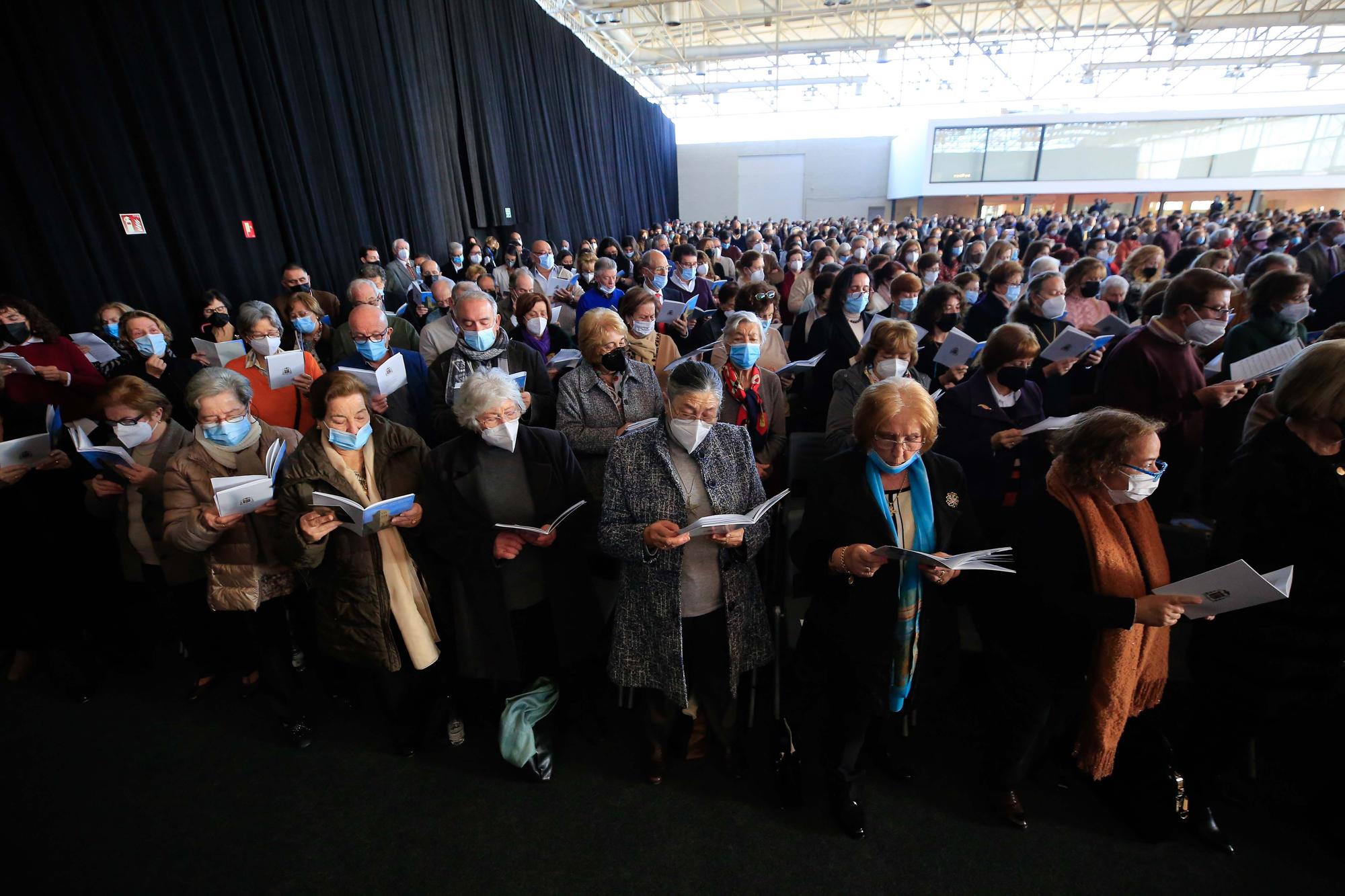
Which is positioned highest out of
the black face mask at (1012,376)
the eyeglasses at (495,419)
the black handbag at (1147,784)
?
the eyeglasses at (495,419)

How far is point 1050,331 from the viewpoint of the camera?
3.68 m

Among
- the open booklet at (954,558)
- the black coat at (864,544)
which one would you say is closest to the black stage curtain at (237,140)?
the black coat at (864,544)

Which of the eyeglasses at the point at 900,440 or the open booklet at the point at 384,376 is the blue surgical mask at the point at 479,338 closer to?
the open booklet at the point at 384,376

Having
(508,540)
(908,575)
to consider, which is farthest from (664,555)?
(908,575)

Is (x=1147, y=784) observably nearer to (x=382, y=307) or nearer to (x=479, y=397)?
(x=479, y=397)

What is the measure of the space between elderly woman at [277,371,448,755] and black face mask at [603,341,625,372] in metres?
0.93

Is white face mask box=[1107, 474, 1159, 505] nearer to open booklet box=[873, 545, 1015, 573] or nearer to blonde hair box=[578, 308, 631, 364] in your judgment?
open booklet box=[873, 545, 1015, 573]

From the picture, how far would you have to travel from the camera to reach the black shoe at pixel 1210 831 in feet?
6.66

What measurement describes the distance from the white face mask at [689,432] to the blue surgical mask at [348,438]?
1164 mm

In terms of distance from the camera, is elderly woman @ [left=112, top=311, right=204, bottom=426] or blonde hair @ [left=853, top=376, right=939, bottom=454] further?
elderly woman @ [left=112, top=311, right=204, bottom=426]

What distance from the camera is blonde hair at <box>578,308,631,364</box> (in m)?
2.86

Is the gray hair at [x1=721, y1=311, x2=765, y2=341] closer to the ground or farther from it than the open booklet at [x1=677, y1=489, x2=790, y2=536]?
farther from it

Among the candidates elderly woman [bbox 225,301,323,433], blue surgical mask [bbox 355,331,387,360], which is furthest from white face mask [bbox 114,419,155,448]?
blue surgical mask [bbox 355,331,387,360]

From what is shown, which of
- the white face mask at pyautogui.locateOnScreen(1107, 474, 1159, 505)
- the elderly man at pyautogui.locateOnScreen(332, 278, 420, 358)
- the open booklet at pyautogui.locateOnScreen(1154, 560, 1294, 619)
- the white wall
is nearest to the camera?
the open booklet at pyautogui.locateOnScreen(1154, 560, 1294, 619)
